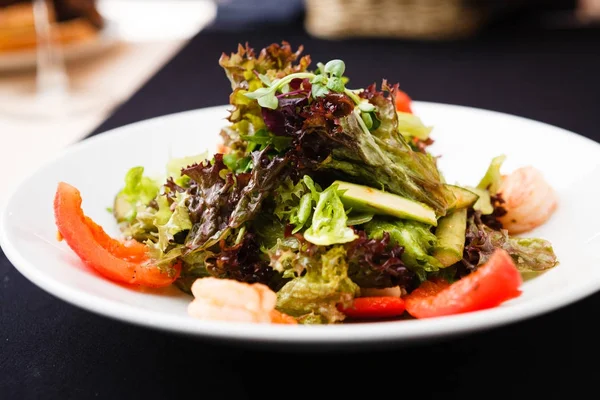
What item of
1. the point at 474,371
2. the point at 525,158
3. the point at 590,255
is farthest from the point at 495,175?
the point at 474,371

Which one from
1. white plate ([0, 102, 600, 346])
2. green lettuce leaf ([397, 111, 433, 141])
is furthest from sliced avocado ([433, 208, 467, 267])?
green lettuce leaf ([397, 111, 433, 141])

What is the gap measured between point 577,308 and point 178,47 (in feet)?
13.2

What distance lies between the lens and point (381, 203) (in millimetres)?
1852

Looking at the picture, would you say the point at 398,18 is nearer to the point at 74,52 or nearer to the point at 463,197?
the point at 74,52

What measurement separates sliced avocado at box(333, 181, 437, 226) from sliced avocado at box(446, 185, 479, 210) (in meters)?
0.16

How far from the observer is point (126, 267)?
1.84 metres

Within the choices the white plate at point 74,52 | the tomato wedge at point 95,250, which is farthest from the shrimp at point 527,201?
the white plate at point 74,52

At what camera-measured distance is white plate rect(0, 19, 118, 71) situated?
15.5ft

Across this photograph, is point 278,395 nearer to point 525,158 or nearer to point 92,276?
point 92,276

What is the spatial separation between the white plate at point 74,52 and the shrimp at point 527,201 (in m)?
3.58

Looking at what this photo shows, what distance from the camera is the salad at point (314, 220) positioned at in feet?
5.70

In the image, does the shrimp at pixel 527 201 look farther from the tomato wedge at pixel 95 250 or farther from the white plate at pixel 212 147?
the tomato wedge at pixel 95 250

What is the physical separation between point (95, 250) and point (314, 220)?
57 centimetres

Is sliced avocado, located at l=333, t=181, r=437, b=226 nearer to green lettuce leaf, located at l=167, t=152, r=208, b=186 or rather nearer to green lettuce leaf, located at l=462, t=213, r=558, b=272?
green lettuce leaf, located at l=462, t=213, r=558, b=272
